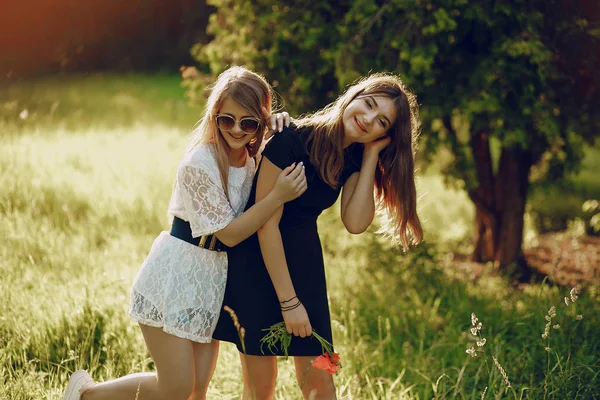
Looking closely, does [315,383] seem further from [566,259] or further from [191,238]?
[566,259]

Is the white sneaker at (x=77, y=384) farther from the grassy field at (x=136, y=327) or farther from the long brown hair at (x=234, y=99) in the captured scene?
the long brown hair at (x=234, y=99)

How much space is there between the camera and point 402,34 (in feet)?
16.2

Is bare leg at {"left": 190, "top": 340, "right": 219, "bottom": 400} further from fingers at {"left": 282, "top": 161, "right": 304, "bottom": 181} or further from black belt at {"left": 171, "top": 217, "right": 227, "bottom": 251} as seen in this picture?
fingers at {"left": 282, "top": 161, "right": 304, "bottom": 181}

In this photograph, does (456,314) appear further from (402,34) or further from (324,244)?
(402,34)

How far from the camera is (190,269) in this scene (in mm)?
2844

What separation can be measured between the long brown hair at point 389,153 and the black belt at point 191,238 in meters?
0.54

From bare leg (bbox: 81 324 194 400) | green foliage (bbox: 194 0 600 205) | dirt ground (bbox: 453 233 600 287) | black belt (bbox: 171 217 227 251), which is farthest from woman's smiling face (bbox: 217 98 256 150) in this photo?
dirt ground (bbox: 453 233 600 287)

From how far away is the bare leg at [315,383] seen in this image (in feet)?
9.36

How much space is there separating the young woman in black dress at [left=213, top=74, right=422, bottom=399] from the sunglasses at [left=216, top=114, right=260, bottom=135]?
109mm

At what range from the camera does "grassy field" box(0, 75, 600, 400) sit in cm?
369

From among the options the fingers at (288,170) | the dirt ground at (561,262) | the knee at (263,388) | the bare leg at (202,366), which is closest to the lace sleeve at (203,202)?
the fingers at (288,170)

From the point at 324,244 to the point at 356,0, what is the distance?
2.28m

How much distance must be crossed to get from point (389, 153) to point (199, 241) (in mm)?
955

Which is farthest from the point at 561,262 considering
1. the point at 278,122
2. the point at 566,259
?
the point at 278,122
